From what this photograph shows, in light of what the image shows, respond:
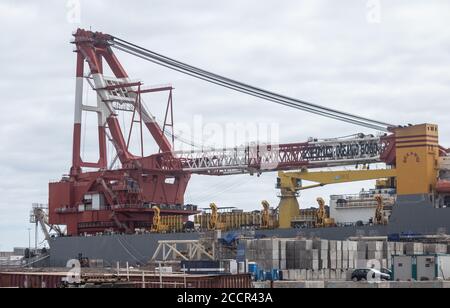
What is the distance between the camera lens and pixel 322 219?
75250mm

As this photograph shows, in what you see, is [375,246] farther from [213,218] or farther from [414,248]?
[213,218]

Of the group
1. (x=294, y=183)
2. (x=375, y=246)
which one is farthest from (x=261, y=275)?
(x=294, y=183)

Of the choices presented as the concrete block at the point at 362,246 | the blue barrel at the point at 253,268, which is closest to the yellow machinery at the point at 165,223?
the concrete block at the point at 362,246

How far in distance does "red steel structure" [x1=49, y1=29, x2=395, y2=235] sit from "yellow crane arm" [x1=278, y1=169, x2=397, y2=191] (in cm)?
266

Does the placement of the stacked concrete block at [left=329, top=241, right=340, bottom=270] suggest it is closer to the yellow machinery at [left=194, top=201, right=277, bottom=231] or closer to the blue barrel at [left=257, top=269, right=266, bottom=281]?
the blue barrel at [left=257, top=269, right=266, bottom=281]

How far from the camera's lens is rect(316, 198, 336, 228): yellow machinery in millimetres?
75000

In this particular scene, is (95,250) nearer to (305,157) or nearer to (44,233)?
(44,233)

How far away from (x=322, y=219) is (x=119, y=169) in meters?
21.4

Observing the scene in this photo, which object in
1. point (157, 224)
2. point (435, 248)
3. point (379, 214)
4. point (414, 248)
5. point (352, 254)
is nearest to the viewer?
point (352, 254)

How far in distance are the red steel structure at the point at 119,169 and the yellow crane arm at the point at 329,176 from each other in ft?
8.74

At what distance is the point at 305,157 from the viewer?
77.6 metres

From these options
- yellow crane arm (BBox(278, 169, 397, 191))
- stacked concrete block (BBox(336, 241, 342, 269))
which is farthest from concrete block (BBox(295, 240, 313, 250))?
yellow crane arm (BBox(278, 169, 397, 191))
